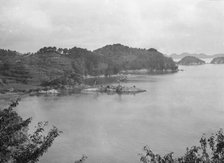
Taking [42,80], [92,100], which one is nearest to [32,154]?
[92,100]

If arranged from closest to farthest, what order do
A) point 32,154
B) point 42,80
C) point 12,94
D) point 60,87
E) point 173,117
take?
point 32,154 < point 173,117 < point 12,94 < point 60,87 < point 42,80

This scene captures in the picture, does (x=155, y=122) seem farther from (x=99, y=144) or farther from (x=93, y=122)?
(x=99, y=144)

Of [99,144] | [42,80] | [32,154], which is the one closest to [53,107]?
[99,144]

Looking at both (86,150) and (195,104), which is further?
(195,104)

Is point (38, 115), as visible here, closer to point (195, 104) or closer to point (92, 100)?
point (92, 100)

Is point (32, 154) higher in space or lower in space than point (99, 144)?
higher

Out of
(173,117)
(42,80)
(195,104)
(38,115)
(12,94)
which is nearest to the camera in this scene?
(173,117)
